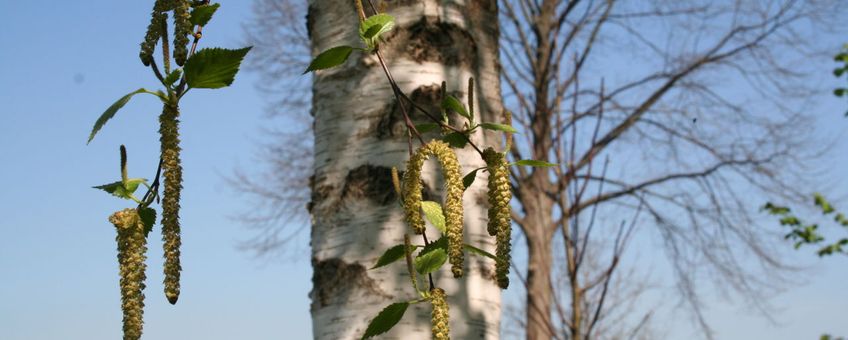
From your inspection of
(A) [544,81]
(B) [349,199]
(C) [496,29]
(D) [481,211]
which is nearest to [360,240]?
(B) [349,199]

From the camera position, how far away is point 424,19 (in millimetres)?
1983

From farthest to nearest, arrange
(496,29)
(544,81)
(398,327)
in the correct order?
1. (544,81)
2. (496,29)
3. (398,327)

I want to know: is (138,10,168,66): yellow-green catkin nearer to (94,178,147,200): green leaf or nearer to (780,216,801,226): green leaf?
(94,178,147,200): green leaf

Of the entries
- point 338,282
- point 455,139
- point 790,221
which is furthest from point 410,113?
point 790,221

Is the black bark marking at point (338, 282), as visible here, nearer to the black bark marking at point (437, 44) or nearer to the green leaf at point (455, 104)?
the black bark marking at point (437, 44)

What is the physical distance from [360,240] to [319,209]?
19 cm

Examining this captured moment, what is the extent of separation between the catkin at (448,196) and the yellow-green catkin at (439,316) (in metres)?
0.06

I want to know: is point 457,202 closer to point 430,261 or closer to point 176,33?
point 430,261

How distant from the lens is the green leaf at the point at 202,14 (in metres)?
0.77

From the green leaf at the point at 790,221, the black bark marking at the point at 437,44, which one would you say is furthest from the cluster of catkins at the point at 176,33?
the green leaf at the point at 790,221

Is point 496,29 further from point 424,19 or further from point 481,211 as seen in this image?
point 481,211

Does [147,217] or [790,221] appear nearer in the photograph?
[147,217]

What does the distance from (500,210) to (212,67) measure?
30 centimetres

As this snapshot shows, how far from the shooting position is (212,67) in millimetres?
762
